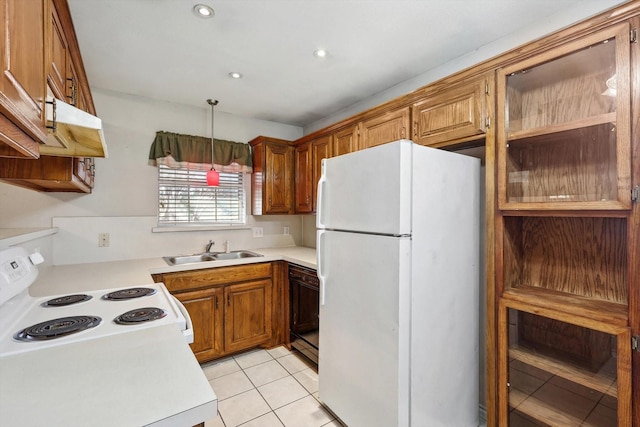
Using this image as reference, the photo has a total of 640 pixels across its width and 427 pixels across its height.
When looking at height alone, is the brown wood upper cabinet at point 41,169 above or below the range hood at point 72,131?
below

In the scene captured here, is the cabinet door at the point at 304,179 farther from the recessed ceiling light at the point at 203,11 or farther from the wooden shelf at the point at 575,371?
the wooden shelf at the point at 575,371

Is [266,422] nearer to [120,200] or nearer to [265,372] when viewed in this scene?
[265,372]

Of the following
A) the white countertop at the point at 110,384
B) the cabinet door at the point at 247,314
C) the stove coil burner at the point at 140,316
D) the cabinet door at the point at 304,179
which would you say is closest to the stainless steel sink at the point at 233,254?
the cabinet door at the point at 247,314

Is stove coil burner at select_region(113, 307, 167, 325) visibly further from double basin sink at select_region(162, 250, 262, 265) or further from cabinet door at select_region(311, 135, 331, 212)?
cabinet door at select_region(311, 135, 331, 212)

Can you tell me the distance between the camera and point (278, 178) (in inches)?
133

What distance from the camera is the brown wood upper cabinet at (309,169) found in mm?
3021

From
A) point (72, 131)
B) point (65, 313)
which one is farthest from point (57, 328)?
point (72, 131)

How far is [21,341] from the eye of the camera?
1054 millimetres

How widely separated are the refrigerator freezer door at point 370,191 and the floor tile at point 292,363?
142 cm

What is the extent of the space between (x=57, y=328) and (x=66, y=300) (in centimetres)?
44

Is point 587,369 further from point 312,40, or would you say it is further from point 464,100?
point 312,40

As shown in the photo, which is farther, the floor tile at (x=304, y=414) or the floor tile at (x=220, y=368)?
the floor tile at (x=220, y=368)

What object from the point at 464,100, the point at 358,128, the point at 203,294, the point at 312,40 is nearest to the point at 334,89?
the point at 358,128

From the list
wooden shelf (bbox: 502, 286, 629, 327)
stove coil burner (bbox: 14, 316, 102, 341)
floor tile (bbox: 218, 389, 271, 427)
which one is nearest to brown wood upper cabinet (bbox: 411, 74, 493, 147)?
wooden shelf (bbox: 502, 286, 629, 327)
